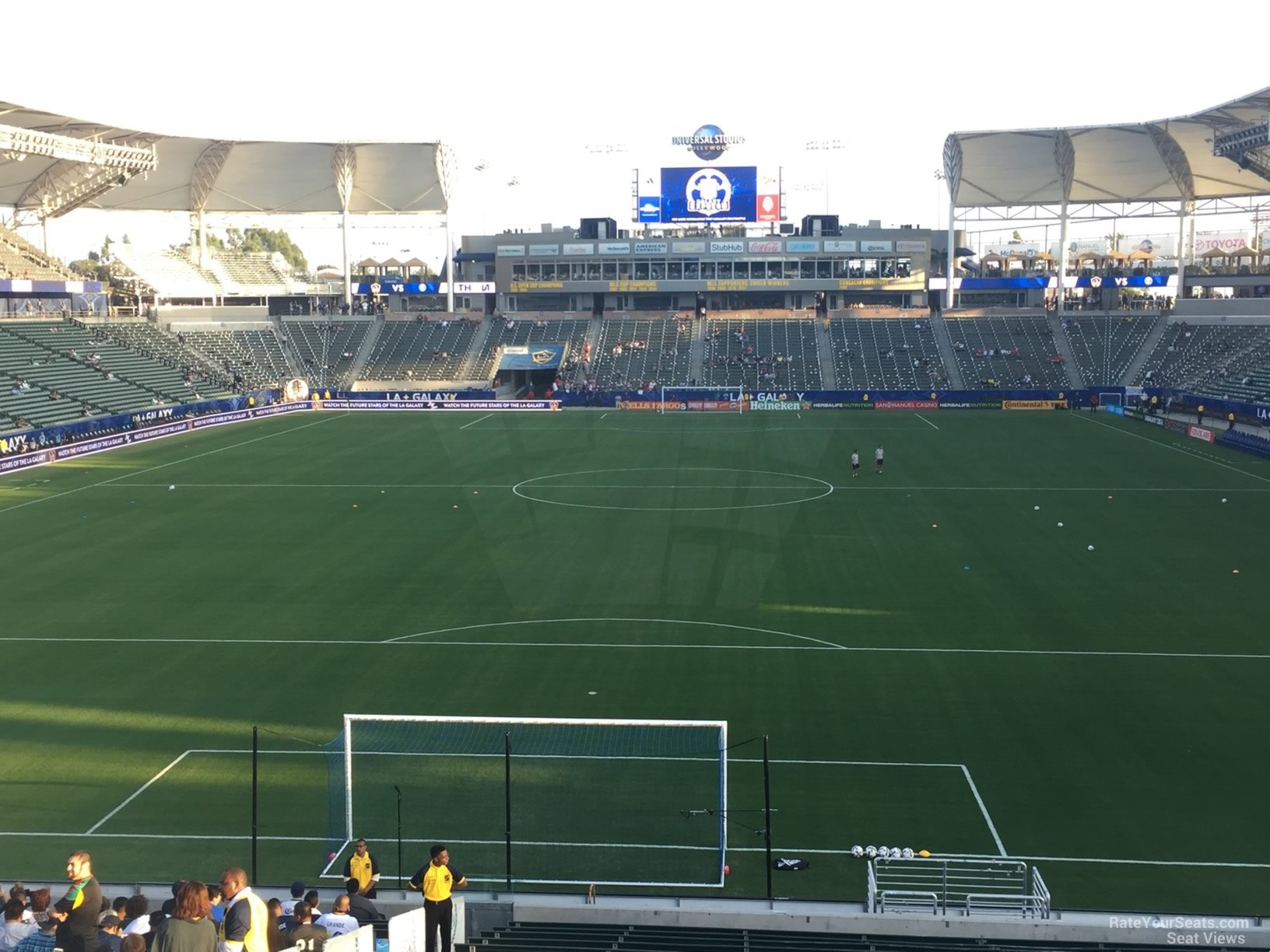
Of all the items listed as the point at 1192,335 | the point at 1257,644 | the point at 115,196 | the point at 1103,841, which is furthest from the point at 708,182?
the point at 1103,841

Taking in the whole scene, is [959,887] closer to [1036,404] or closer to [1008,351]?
[1036,404]

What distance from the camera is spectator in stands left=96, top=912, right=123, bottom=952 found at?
1010 centimetres

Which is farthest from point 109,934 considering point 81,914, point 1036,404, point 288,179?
point 288,179

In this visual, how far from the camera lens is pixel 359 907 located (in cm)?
1201

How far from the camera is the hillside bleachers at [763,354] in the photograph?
92062 millimetres

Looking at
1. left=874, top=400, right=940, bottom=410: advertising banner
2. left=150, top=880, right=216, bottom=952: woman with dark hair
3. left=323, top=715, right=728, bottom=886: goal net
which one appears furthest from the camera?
left=874, top=400, right=940, bottom=410: advertising banner

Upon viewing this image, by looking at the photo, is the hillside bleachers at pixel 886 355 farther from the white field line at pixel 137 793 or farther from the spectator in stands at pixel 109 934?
the spectator in stands at pixel 109 934

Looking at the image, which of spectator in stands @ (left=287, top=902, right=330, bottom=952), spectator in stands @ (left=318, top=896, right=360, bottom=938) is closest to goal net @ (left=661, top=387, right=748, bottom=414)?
spectator in stands @ (left=318, top=896, right=360, bottom=938)

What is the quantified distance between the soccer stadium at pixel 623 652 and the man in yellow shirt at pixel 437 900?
0.04 meters

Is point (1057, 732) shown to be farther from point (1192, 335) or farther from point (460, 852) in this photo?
point (1192, 335)

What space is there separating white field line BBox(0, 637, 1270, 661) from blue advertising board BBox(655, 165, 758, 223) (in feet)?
258

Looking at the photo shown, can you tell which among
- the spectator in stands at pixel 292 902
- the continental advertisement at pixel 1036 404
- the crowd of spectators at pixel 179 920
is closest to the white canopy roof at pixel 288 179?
the continental advertisement at pixel 1036 404

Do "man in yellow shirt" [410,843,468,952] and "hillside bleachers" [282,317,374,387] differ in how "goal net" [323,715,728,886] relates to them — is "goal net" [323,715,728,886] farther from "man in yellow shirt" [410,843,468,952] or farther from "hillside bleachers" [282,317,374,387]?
"hillside bleachers" [282,317,374,387]

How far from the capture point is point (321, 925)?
35.0ft
